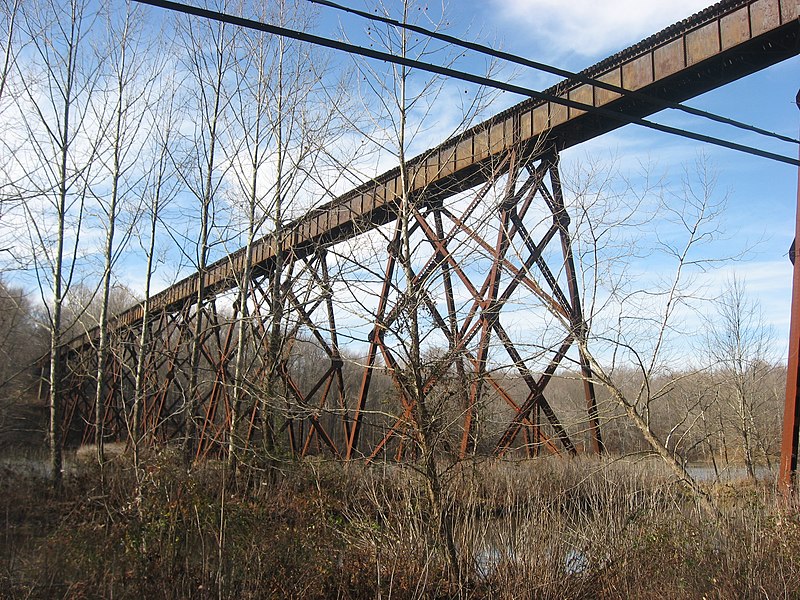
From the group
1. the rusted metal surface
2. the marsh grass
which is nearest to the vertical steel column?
the marsh grass

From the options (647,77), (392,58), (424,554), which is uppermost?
(647,77)

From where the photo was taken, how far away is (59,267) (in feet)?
31.3

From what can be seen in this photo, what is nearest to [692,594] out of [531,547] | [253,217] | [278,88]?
[531,547]

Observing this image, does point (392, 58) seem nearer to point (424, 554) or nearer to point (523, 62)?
point (523, 62)

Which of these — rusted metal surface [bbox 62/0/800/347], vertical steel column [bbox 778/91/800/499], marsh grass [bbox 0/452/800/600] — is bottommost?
marsh grass [bbox 0/452/800/600]

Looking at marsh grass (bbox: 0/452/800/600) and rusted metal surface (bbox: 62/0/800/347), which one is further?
rusted metal surface (bbox: 62/0/800/347)

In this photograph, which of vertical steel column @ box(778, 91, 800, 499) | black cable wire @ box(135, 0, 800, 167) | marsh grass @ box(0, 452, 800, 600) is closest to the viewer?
black cable wire @ box(135, 0, 800, 167)

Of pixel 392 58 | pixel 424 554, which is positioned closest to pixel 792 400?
pixel 424 554

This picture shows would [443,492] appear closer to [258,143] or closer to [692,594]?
[692,594]

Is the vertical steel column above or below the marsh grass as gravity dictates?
above

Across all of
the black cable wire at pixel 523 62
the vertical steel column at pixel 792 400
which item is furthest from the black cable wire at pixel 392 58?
the vertical steel column at pixel 792 400

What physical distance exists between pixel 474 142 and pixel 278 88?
115 inches

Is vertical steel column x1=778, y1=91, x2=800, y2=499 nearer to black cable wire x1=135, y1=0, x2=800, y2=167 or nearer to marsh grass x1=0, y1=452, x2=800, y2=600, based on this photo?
Answer: marsh grass x1=0, y1=452, x2=800, y2=600

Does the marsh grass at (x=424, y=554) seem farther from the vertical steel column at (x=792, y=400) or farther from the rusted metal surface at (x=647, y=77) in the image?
the rusted metal surface at (x=647, y=77)
